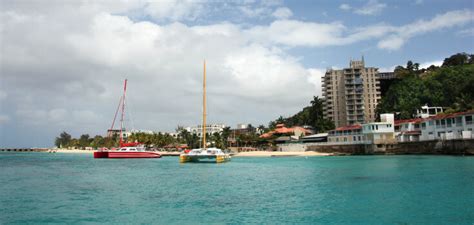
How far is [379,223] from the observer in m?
19.3

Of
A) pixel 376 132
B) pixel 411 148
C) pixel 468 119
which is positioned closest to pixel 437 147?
pixel 411 148

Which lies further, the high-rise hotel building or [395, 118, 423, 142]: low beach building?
the high-rise hotel building

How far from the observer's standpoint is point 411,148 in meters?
87.7

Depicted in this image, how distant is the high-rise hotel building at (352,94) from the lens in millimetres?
144000

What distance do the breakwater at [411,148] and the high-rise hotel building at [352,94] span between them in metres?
42.1

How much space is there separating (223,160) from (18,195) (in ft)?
160

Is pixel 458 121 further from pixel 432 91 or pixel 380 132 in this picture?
pixel 432 91

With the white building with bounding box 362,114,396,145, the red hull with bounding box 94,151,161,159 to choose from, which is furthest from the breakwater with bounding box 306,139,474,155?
the red hull with bounding box 94,151,161,159

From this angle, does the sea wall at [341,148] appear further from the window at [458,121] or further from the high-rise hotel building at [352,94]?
the high-rise hotel building at [352,94]

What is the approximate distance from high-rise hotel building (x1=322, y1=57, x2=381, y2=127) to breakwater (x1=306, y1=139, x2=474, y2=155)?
42.1 metres

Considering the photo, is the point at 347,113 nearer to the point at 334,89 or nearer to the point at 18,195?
the point at 334,89

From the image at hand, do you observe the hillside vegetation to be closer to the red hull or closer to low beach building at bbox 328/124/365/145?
low beach building at bbox 328/124/365/145

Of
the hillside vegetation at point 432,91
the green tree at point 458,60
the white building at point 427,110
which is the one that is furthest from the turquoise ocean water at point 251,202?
the green tree at point 458,60

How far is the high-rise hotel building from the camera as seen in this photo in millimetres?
144000
